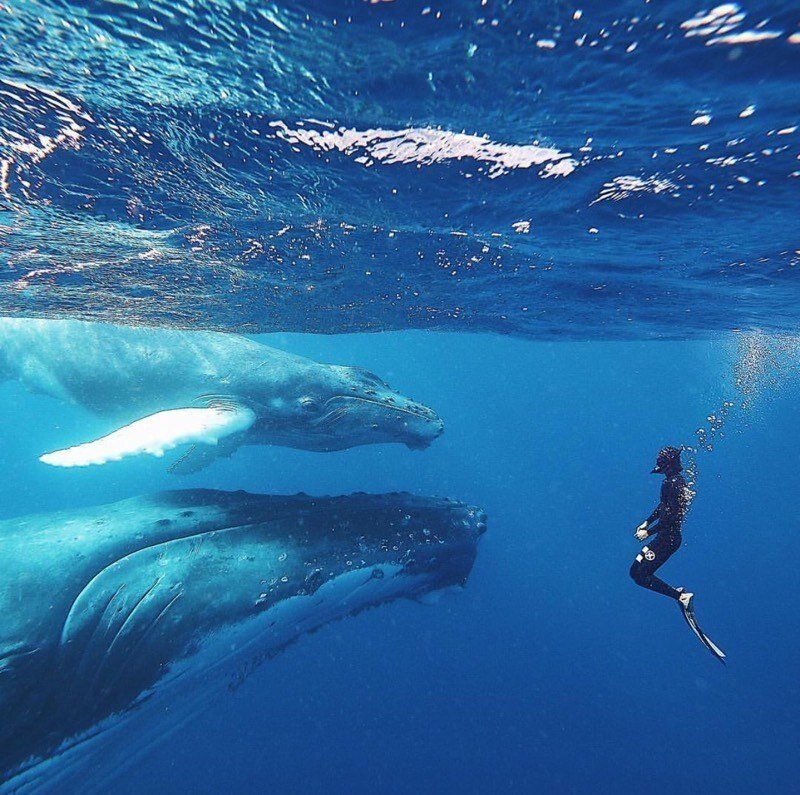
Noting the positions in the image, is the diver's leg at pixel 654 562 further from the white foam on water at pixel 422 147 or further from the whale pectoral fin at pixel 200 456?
the whale pectoral fin at pixel 200 456

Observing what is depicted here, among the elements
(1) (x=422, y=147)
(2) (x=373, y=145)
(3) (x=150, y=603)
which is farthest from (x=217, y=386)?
(1) (x=422, y=147)

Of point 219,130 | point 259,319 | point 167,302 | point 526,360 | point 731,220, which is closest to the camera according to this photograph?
point 219,130

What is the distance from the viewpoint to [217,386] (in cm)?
1017

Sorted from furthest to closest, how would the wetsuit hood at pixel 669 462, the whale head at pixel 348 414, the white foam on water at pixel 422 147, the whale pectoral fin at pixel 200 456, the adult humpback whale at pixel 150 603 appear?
the whale pectoral fin at pixel 200 456 → the whale head at pixel 348 414 → the white foam on water at pixel 422 147 → the wetsuit hood at pixel 669 462 → the adult humpback whale at pixel 150 603

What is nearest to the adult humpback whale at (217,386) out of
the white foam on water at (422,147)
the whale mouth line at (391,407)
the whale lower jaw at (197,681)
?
the whale mouth line at (391,407)

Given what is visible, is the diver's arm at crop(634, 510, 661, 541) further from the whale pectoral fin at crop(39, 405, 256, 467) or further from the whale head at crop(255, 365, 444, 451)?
the whale pectoral fin at crop(39, 405, 256, 467)

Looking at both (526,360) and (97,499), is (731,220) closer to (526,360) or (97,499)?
(97,499)

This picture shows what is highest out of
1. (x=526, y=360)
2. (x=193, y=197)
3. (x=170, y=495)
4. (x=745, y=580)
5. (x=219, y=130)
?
(x=219, y=130)

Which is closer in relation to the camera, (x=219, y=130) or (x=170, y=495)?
(x=219, y=130)

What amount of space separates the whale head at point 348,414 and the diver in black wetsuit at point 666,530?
17.6ft

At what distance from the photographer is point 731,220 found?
9062 millimetres

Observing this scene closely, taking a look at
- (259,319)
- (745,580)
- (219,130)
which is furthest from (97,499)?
(745,580)

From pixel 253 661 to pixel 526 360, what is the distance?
223 ft

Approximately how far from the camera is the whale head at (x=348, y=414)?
990 centimetres
